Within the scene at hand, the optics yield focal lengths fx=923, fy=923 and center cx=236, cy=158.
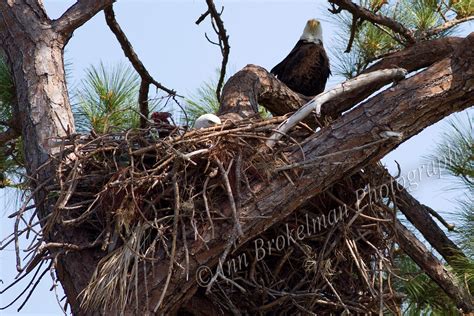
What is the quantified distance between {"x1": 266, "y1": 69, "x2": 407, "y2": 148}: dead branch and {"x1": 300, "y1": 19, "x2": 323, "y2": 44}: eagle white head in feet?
5.34

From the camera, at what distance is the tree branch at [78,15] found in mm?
3695

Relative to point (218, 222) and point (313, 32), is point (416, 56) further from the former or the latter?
point (218, 222)

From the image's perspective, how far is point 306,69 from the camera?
16.0 feet

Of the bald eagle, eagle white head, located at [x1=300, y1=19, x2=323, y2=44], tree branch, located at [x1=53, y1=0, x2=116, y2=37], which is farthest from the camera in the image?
eagle white head, located at [x1=300, y1=19, x2=323, y2=44]

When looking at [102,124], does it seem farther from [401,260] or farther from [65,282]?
[401,260]

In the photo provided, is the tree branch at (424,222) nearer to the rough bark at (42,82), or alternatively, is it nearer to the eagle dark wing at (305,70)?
the eagle dark wing at (305,70)

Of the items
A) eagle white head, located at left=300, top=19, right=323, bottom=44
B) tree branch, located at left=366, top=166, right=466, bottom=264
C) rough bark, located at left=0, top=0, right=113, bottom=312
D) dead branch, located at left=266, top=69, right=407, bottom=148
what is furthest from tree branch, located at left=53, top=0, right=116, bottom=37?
eagle white head, located at left=300, top=19, right=323, bottom=44

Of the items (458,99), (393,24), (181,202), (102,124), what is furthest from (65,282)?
(393,24)

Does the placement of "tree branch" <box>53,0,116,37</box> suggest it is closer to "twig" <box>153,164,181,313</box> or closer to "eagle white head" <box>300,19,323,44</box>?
"twig" <box>153,164,181,313</box>

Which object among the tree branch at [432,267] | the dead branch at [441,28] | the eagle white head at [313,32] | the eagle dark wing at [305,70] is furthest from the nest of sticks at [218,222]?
the eagle white head at [313,32]

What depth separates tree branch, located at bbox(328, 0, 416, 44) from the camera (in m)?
4.29

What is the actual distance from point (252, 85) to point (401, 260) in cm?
99

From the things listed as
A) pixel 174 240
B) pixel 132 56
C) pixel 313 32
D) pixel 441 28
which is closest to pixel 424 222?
pixel 441 28

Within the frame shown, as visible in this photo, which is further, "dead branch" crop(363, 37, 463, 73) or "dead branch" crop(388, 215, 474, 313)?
"dead branch" crop(363, 37, 463, 73)
